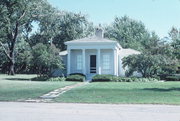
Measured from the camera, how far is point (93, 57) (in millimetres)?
31922

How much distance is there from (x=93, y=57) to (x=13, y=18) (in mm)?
13237

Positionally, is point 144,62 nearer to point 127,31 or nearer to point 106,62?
point 106,62

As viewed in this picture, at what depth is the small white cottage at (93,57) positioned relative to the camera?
30.3 meters

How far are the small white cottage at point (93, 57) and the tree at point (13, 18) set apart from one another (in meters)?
7.06

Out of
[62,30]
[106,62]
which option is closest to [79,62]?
[106,62]

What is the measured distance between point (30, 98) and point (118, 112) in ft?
19.3

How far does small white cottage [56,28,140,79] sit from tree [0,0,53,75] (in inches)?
278

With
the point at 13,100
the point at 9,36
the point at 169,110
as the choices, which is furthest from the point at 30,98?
the point at 9,36

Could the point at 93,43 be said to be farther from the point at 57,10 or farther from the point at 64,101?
the point at 57,10

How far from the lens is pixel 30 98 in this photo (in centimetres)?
1418

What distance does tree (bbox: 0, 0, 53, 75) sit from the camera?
2623 cm

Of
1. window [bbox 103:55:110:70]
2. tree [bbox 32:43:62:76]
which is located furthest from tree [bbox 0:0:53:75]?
window [bbox 103:55:110:70]

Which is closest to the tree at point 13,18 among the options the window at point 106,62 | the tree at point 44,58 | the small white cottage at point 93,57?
the tree at point 44,58

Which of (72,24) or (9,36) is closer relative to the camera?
(9,36)
